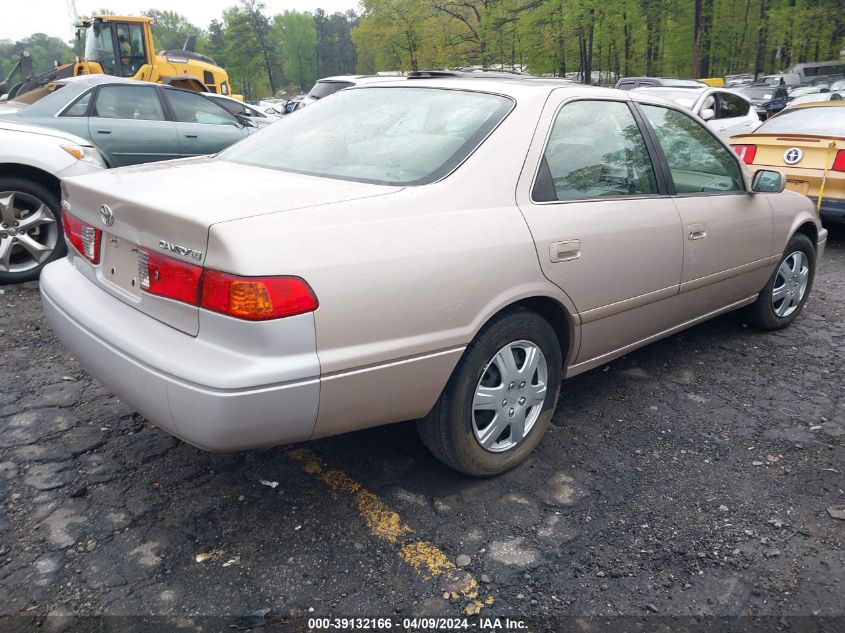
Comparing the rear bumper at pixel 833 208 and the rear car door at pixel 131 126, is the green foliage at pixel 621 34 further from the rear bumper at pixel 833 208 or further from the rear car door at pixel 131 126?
the rear car door at pixel 131 126

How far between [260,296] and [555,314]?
1.42 meters

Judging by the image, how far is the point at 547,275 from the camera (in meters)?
2.78

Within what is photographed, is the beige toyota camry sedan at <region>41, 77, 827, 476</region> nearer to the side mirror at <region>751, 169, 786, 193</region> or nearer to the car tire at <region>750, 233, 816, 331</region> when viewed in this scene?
the side mirror at <region>751, 169, 786, 193</region>

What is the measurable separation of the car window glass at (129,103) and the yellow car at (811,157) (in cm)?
622

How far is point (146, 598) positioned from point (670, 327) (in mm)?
2835

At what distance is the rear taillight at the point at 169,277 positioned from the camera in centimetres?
217

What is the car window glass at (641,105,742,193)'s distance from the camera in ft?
11.8

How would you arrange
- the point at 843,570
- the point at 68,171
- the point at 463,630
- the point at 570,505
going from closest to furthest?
1. the point at 463,630
2. the point at 843,570
3. the point at 570,505
4. the point at 68,171

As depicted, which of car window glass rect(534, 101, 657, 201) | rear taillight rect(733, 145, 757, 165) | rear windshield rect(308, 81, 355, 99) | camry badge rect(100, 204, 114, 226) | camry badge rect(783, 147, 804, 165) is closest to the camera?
camry badge rect(100, 204, 114, 226)

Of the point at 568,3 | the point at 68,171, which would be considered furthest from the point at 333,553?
the point at 568,3

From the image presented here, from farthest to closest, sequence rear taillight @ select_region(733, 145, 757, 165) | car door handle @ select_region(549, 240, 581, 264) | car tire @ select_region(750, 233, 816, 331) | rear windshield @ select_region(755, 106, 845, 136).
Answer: rear windshield @ select_region(755, 106, 845, 136) < rear taillight @ select_region(733, 145, 757, 165) < car tire @ select_region(750, 233, 816, 331) < car door handle @ select_region(549, 240, 581, 264)

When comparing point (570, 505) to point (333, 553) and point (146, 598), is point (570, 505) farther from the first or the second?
point (146, 598)

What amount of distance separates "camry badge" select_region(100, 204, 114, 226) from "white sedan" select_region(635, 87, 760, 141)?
10.2 meters

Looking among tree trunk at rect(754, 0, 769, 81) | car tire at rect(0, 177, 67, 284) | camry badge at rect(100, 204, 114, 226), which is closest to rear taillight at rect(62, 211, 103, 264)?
camry badge at rect(100, 204, 114, 226)
